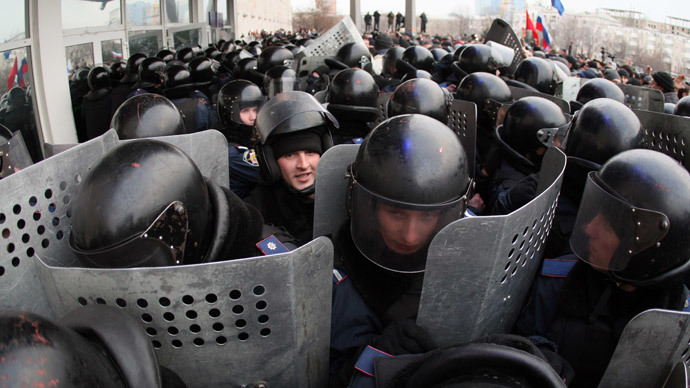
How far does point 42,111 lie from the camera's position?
564 cm

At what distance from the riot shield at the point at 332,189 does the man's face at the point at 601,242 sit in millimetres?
966

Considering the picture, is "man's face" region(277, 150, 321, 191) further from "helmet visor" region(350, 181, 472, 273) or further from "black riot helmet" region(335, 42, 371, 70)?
"black riot helmet" region(335, 42, 371, 70)

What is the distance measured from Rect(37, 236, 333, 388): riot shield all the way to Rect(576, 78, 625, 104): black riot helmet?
3697 millimetres

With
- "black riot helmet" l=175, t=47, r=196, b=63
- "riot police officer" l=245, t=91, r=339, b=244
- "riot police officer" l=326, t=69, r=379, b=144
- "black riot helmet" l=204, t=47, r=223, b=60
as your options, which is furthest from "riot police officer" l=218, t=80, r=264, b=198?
"black riot helmet" l=204, t=47, r=223, b=60

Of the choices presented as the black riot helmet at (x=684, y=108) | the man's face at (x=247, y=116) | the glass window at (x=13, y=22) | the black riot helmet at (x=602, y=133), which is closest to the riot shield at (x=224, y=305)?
the black riot helmet at (x=602, y=133)

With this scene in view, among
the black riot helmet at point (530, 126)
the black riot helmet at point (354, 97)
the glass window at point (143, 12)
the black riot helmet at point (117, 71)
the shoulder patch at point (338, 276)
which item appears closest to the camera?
the shoulder patch at point (338, 276)

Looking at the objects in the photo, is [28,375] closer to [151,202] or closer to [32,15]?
[151,202]

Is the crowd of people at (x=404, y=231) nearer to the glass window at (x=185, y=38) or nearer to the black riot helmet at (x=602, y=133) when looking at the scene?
the black riot helmet at (x=602, y=133)

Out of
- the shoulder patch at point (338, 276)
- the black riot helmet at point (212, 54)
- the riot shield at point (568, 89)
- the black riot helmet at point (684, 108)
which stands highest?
the black riot helmet at point (212, 54)

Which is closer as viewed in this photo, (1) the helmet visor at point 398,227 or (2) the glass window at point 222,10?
(1) the helmet visor at point 398,227

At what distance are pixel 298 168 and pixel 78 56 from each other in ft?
19.9

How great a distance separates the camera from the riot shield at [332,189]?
2.07m

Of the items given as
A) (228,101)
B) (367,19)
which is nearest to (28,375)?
(228,101)

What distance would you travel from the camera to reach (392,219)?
1.67 m
